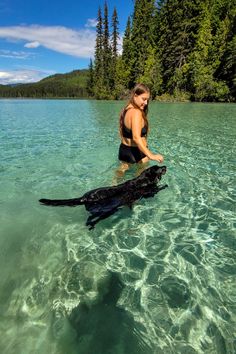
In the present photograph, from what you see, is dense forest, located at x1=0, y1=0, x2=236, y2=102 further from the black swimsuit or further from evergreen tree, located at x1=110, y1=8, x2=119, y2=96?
the black swimsuit

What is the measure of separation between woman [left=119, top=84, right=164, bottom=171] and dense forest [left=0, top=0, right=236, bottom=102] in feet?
134

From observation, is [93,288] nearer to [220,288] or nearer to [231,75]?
[220,288]

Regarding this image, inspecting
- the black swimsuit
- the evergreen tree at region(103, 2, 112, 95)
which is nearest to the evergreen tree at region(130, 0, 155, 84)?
the evergreen tree at region(103, 2, 112, 95)

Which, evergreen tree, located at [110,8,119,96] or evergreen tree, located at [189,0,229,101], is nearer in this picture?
evergreen tree, located at [189,0,229,101]

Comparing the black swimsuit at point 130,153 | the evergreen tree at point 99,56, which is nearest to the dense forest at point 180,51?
the evergreen tree at point 99,56

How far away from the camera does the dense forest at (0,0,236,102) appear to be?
140ft

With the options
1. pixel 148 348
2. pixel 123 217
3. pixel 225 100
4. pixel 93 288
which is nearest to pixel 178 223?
pixel 123 217

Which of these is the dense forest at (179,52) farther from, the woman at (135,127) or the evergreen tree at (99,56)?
the woman at (135,127)

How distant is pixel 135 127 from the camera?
16.5ft

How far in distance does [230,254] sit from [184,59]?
52166mm

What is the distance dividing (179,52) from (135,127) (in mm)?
51121

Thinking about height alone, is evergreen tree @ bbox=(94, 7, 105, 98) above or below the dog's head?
above

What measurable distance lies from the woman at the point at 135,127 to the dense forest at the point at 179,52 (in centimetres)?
4080

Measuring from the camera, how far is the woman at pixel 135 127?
4.95 m
